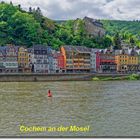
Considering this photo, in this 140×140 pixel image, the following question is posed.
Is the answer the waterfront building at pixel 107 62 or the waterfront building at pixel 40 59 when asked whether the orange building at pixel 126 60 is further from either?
the waterfront building at pixel 40 59

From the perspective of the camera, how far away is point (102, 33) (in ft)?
293

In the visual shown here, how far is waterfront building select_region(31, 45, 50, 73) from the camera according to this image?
61.2 m

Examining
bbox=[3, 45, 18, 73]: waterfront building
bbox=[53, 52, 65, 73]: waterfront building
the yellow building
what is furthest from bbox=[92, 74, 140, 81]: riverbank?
the yellow building

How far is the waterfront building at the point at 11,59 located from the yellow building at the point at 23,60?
0.70 m

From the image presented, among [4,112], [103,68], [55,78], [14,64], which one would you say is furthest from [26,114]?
[103,68]

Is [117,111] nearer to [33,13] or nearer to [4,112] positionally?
[4,112]

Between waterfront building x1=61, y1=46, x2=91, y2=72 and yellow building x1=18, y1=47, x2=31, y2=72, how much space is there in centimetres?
559

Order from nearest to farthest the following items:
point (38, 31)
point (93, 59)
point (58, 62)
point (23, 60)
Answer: point (23, 60) → point (58, 62) → point (93, 59) → point (38, 31)

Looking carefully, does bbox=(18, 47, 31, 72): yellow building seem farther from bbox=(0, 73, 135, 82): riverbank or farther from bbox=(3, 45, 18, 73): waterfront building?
bbox=(0, 73, 135, 82): riverbank

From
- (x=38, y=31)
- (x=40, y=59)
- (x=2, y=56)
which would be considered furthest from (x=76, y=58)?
(x=38, y=31)

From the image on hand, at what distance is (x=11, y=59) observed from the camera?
59.5 meters

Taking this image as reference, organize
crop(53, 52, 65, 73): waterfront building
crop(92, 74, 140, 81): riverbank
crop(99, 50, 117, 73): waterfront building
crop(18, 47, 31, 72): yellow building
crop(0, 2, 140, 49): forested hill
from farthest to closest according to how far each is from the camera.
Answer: crop(0, 2, 140, 49): forested hill → crop(99, 50, 117, 73): waterfront building → crop(53, 52, 65, 73): waterfront building → crop(18, 47, 31, 72): yellow building → crop(92, 74, 140, 81): riverbank

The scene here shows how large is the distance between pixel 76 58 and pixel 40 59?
218 inches

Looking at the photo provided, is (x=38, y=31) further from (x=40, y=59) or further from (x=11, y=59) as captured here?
(x=11, y=59)
